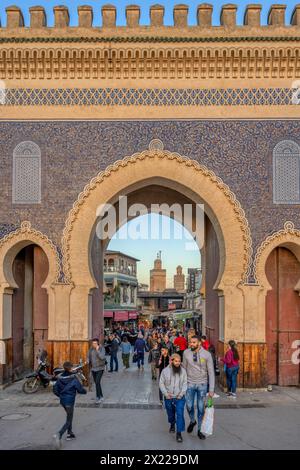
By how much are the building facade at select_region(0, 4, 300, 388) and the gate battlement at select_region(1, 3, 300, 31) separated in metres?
0.03

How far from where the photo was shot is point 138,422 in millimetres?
7219

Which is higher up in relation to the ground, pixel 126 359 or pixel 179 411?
pixel 179 411

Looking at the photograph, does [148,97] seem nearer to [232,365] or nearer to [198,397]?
[232,365]

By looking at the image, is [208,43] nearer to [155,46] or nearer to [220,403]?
[155,46]

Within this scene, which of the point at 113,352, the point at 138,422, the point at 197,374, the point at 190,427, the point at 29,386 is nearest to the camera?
the point at 197,374

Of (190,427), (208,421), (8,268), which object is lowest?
(190,427)

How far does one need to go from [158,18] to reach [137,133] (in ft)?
7.37

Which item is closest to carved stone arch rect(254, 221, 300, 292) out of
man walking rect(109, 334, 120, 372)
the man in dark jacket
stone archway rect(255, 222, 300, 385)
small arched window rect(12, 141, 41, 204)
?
stone archway rect(255, 222, 300, 385)

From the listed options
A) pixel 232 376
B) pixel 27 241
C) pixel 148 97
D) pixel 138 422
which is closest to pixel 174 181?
pixel 148 97

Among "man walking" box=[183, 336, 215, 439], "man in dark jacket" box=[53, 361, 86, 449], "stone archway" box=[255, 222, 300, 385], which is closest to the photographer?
"man in dark jacket" box=[53, 361, 86, 449]

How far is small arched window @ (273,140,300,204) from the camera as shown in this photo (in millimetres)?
10109

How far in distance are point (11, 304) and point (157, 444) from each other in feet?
17.7

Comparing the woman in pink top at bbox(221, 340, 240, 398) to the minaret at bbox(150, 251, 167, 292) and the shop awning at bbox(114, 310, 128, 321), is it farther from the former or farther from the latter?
the minaret at bbox(150, 251, 167, 292)

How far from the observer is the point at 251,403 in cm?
871
